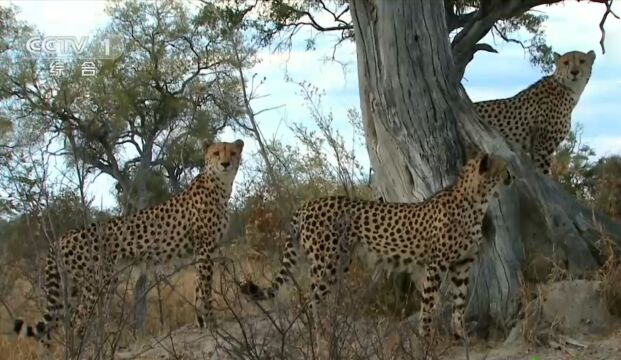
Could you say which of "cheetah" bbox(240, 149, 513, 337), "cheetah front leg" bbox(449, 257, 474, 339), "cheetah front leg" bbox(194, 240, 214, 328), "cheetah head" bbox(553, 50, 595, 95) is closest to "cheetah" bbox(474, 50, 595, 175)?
"cheetah head" bbox(553, 50, 595, 95)

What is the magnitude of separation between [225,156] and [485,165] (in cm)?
193

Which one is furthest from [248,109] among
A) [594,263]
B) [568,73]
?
[568,73]

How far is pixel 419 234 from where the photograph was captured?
661 cm

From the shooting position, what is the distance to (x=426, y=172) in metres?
7.29

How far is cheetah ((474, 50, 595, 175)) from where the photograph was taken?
893 cm

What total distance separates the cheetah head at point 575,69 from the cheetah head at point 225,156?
9.87 ft

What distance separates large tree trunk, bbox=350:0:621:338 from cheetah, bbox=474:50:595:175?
1.41 m

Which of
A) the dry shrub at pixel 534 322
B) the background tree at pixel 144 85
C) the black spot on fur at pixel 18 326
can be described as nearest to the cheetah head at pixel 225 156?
the black spot on fur at pixel 18 326

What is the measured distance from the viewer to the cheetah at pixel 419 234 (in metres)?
Result: 6.52

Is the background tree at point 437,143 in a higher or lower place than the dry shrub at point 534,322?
higher

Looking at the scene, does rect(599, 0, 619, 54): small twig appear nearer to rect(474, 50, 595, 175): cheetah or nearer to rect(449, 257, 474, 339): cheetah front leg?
rect(474, 50, 595, 175): cheetah

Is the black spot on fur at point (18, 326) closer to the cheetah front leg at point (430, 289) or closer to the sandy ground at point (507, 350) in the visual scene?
the sandy ground at point (507, 350)

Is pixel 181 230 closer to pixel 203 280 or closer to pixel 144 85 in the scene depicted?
pixel 203 280

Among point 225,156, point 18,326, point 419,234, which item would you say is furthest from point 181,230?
point 419,234
